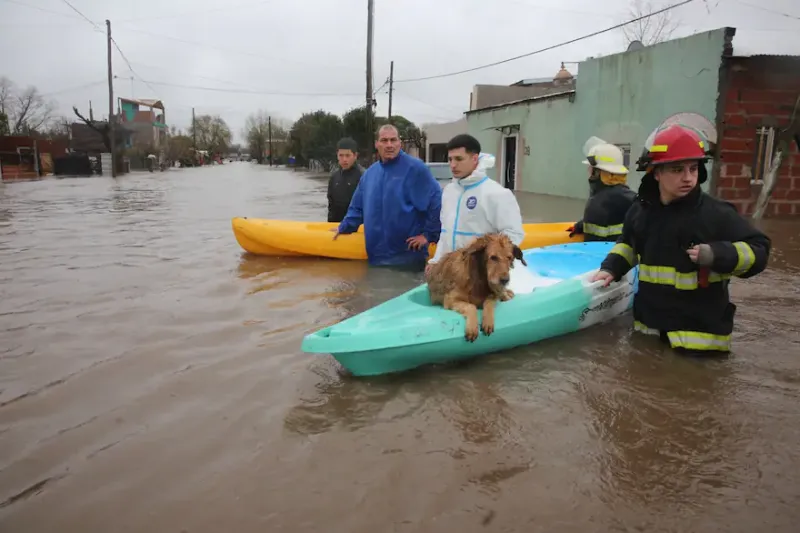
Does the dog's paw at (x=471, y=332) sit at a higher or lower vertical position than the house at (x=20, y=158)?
lower

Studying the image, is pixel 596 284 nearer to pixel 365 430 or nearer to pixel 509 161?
pixel 365 430

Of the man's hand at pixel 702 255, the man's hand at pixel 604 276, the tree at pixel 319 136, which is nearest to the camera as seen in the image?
the man's hand at pixel 702 255

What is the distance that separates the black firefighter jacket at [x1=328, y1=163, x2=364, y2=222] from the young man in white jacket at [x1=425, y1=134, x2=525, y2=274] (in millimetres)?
3829

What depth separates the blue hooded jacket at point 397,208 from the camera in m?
6.95

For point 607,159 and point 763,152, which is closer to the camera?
point 607,159

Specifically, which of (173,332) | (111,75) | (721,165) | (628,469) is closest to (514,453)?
(628,469)

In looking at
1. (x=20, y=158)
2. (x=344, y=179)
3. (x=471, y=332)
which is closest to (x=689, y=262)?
(x=471, y=332)

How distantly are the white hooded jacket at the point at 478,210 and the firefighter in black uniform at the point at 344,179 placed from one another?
12.1 ft

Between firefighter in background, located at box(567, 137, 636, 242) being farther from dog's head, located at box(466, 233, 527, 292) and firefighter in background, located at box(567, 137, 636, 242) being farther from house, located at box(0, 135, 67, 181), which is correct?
house, located at box(0, 135, 67, 181)

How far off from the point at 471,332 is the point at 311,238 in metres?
4.65

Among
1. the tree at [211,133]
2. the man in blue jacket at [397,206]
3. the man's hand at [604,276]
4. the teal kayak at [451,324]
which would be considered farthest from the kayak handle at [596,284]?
the tree at [211,133]

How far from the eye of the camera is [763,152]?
40.9 feet

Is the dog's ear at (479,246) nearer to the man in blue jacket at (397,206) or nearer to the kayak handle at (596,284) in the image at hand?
the kayak handle at (596,284)

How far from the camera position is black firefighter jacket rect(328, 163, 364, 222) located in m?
8.60
